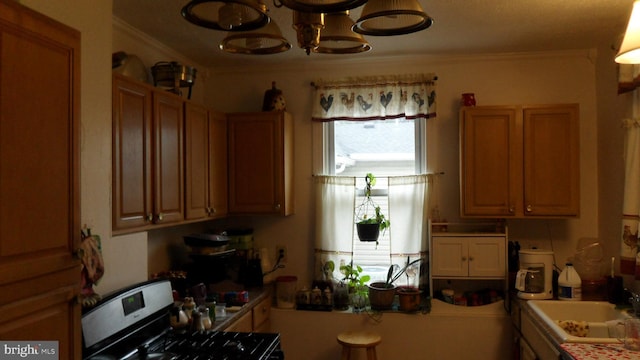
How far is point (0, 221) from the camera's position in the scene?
1065mm

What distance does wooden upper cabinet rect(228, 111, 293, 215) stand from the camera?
11.1ft

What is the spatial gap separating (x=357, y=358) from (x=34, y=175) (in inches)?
95.9

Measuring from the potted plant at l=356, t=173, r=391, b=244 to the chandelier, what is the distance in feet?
5.87

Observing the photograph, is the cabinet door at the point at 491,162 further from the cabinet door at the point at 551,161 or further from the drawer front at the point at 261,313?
the drawer front at the point at 261,313

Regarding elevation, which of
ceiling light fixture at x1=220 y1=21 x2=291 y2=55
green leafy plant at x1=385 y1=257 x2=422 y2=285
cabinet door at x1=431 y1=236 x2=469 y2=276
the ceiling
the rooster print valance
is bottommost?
green leafy plant at x1=385 y1=257 x2=422 y2=285

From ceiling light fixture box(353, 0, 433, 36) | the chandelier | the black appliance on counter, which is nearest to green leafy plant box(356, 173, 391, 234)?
the black appliance on counter

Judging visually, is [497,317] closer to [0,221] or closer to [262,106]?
[262,106]

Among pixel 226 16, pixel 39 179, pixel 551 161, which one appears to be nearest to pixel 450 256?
pixel 551 161

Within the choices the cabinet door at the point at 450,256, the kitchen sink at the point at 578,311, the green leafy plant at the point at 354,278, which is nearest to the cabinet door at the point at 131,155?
the green leafy plant at the point at 354,278

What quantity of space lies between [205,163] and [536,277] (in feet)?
7.42

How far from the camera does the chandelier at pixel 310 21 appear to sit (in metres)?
1.28

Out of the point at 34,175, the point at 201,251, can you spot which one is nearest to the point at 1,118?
the point at 34,175

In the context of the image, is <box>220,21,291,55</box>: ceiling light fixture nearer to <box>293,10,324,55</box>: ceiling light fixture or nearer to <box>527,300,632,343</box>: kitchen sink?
<box>293,10,324,55</box>: ceiling light fixture

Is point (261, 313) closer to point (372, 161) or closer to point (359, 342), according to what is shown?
point (359, 342)
